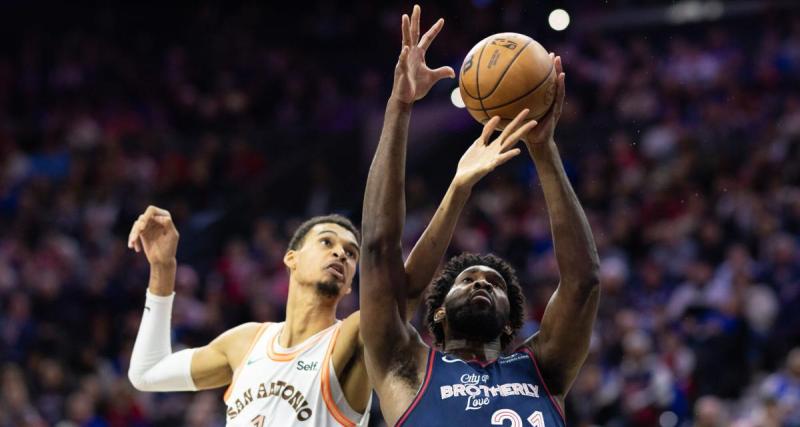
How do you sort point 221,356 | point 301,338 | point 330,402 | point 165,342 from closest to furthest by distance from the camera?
point 330,402
point 301,338
point 221,356
point 165,342

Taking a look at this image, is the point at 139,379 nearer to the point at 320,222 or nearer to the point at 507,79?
the point at 320,222

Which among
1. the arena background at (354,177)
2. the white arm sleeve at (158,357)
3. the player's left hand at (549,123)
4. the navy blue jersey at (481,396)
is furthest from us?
the arena background at (354,177)

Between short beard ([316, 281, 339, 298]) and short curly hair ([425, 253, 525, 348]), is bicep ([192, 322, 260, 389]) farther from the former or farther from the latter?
short curly hair ([425, 253, 525, 348])

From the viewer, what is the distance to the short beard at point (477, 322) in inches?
184

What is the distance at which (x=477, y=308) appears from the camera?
470 cm

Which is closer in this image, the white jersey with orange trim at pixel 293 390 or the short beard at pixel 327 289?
the white jersey with orange trim at pixel 293 390

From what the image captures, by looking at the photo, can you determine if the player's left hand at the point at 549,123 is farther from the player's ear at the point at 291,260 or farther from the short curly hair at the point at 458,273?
the player's ear at the point at 291,260

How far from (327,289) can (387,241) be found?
1.09m

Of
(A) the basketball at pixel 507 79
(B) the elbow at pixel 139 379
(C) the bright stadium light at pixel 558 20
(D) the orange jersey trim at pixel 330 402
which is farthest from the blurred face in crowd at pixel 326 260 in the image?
(C) the bright stadium light at pixel 558 20

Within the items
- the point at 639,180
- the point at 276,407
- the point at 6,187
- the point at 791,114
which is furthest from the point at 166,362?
the point at 6,187

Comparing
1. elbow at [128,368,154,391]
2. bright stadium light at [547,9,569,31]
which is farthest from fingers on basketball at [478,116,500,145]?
bright stadium light at [547,9,569,31]

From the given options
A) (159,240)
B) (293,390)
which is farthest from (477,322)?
(159,240)

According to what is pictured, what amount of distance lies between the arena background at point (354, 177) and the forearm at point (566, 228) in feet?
14.4

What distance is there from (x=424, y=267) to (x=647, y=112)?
9049 millimetres
